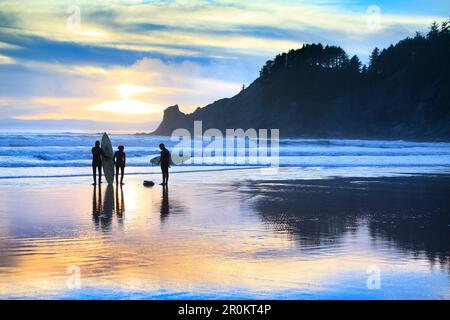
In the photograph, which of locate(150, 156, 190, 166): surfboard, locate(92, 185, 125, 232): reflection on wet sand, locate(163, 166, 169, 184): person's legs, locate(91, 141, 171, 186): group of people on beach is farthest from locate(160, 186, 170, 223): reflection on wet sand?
locate(150, 156, 190, 166): surfboard

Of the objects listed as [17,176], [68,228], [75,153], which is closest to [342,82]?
[75,153]

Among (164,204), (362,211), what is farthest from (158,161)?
(362,211)

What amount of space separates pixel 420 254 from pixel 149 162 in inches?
1124

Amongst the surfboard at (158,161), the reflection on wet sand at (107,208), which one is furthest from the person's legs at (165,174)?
the surfboard at (158,161)

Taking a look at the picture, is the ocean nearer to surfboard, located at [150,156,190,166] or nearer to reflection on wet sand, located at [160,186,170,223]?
surfboard, located at [150,156,190,166]

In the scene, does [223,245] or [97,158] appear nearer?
[223,245]

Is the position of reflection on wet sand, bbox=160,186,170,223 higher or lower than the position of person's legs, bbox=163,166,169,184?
lower

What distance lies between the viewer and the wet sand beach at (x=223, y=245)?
696 centimetres

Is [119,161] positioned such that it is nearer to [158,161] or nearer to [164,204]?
[164,204]

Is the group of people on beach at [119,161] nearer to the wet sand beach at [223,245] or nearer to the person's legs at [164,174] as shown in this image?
the person's legs at [164,174]

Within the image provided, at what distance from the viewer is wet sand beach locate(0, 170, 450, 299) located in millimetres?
6957

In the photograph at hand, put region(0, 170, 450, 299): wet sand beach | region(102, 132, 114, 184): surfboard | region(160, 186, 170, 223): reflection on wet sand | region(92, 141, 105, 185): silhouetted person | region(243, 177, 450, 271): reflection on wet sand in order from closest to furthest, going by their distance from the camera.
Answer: region(0, 170, 450, 299): wet sand beach
region(243, 177, 450, 271): reflection on wet sand
region(160, 186, 170, 223): reflection on wet sand
region(92, 141, 105, 185): silhouetted person
region(102, 132, 114, 184): surfboard

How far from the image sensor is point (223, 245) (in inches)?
376

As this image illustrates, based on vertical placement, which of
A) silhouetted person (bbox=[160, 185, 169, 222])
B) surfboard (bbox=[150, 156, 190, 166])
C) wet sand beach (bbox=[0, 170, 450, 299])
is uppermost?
surfboard (bbox=[150, 156, 190, 166])
